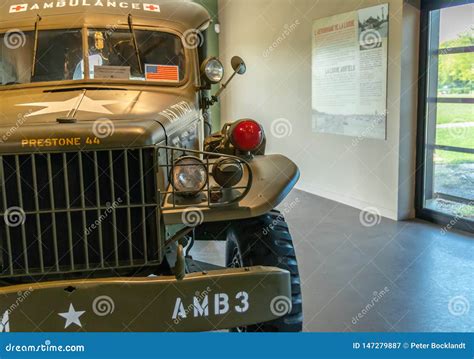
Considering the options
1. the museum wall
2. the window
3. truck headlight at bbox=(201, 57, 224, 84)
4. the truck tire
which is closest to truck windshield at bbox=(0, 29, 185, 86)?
truck headlight at bbox=(201, 57, 224, 84)

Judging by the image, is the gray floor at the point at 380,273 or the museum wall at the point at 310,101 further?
the museum wall at the point at 310,101

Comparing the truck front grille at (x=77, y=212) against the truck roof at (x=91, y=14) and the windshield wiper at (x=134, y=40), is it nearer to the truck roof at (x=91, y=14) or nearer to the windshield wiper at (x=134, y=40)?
the windshield wiper at (x=134, y=40)

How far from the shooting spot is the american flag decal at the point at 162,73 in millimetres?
3346

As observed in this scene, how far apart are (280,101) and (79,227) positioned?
7116mm

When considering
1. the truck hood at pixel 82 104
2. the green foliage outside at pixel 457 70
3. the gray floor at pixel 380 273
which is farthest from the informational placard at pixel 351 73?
the truck hood at pixel 82 104

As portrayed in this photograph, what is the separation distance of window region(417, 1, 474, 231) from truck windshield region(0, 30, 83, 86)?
4238 millimetres

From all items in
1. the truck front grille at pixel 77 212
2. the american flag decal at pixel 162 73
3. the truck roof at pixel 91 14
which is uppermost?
the truck roof at pixel 91 14

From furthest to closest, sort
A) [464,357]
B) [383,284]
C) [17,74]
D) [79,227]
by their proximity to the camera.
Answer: [383,284]
[17,74]
[464,357]
[79,227]

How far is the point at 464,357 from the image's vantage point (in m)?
2.62

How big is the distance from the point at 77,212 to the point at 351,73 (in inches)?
216

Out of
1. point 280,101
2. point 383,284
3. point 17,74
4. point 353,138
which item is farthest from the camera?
point 280,101

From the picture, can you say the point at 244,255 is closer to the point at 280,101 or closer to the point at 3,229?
the point at 3,229

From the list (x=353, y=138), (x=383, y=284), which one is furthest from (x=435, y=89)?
(x=383, y=284)

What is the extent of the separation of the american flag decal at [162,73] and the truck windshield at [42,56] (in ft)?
1.37
